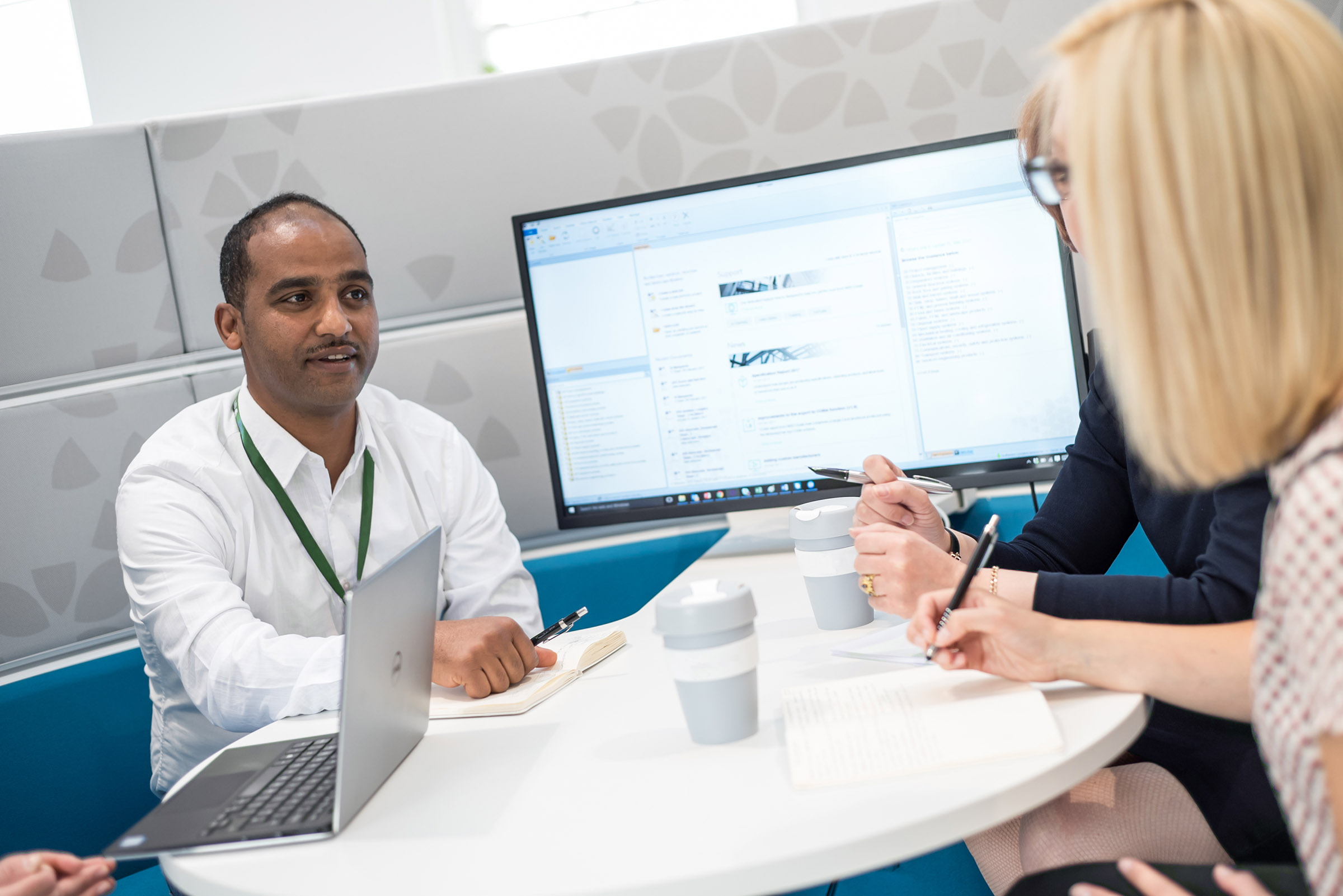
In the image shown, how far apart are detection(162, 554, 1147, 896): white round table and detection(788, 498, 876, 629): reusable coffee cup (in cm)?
15

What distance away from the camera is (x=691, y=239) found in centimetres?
163

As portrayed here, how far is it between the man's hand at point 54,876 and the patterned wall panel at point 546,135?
1130 millimetres

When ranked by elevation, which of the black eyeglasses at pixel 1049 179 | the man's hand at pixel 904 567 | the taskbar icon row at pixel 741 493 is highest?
the black eyeglasses at pixel 1049 179

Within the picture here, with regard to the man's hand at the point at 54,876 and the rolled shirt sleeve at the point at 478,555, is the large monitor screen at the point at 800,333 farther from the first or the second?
the man's hand at the point at 54,876

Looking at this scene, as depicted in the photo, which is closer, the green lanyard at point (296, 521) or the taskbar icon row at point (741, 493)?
the green lanyard at point (296, 521)

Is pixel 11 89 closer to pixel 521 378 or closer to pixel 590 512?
pixel 521 378

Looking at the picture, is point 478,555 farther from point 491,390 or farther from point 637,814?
point 637,814

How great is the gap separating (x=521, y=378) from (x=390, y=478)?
400 millimetres

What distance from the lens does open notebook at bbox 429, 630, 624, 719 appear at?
1001 mm

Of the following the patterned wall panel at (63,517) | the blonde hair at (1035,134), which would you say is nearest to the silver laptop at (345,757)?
the blonde hair at (1035,134)

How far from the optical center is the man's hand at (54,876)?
2.85ft

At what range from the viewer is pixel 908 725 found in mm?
786

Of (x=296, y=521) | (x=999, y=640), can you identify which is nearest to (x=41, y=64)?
(x=296, y=521)

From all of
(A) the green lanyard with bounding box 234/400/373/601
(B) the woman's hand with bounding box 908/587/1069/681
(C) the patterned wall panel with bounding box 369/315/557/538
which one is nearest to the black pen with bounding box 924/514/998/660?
(B) the woman's hand with bounding box 908/587/1069/681
